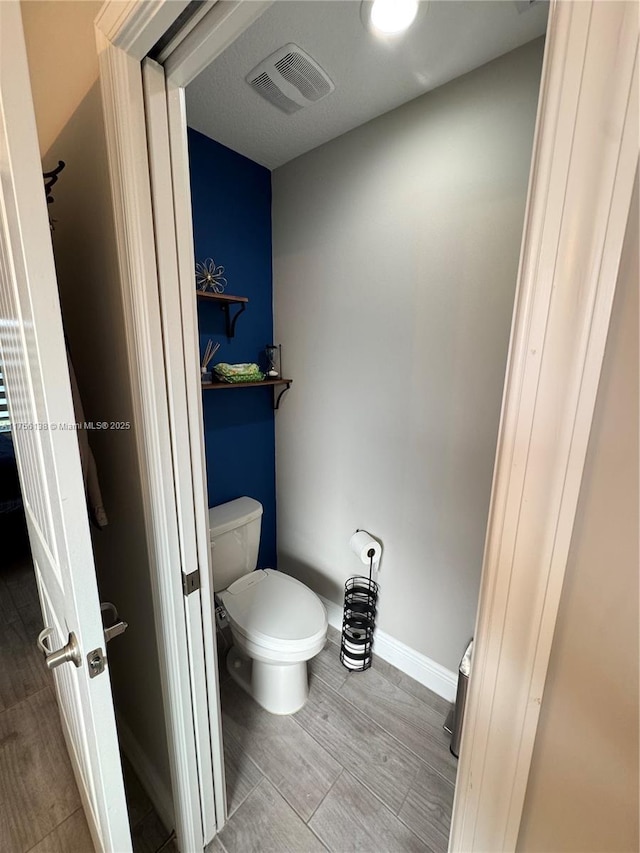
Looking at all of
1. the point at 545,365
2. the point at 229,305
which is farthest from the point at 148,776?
the point at 229,305

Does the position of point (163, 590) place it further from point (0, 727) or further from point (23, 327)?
point (0, 727)

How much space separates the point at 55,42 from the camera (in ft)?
3.02

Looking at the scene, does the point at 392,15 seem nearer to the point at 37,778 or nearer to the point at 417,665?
the point at 417,665

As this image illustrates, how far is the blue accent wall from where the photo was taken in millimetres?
1644

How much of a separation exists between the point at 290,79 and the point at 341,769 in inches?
97.3

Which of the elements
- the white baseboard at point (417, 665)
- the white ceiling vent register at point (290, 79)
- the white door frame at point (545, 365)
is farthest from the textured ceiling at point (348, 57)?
the white baseboard at point (417, 665)

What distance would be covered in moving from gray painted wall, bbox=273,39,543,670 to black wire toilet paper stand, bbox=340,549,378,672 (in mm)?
71

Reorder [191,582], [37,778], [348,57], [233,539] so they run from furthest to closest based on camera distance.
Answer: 1. [233,539]
2. [37,778]
3. [348,57]
4. [191,582]

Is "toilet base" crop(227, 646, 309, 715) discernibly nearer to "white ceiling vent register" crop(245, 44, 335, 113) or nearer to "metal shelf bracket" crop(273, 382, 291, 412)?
"metal shelf bracket" crop(273, 382, 291, 412)

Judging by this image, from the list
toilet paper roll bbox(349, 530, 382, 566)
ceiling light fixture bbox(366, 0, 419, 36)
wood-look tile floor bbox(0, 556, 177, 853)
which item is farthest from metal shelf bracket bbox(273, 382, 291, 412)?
wood-look tile floor bbox(0, 556, 177, 853)

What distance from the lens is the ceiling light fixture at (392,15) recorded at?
973mm

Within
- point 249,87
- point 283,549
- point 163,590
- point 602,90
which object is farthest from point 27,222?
point 283,549

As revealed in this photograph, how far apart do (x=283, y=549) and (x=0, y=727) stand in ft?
4.65

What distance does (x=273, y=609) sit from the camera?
5.17ft
